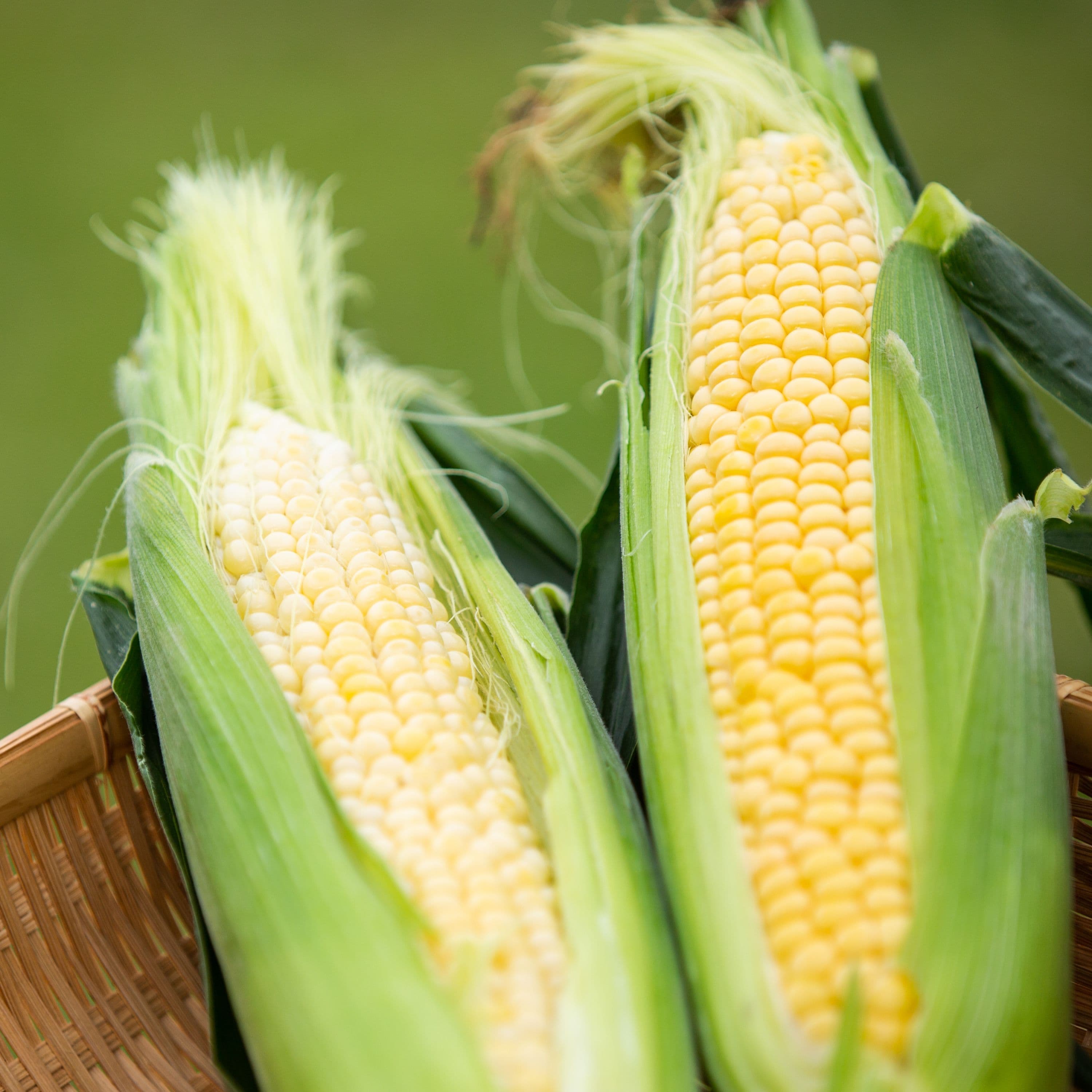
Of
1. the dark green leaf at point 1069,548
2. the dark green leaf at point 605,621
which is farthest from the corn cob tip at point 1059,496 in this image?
the dark green leaf at point 605,621

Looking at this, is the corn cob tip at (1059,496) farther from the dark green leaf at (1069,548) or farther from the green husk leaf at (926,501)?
the dark green leaf at (1069,548)

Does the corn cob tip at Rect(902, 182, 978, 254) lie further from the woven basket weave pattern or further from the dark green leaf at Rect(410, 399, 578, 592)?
the woven basket weave pattern

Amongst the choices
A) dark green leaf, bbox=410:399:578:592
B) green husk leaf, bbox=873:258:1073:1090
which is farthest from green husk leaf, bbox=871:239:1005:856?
dark green leaf, bbox=410:399:578:592

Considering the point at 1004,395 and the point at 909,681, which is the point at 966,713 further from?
the point at 1004,395

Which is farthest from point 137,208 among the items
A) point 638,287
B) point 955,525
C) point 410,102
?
point 955,525

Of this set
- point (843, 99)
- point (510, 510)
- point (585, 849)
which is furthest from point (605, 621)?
point (843, 99)

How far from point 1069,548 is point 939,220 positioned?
1.04 feet

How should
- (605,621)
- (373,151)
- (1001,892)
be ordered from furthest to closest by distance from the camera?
(373,151)
(605,621)
(1001,892)

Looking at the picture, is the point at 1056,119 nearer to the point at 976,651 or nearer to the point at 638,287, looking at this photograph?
the point at 638,287

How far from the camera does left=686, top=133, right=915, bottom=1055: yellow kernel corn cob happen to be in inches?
22.3

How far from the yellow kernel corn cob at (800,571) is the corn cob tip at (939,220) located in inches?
1.6

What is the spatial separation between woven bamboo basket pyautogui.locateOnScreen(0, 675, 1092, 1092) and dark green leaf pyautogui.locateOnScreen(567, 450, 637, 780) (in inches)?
15.0

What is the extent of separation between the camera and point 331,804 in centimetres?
64

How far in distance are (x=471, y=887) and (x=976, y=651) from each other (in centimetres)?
35
